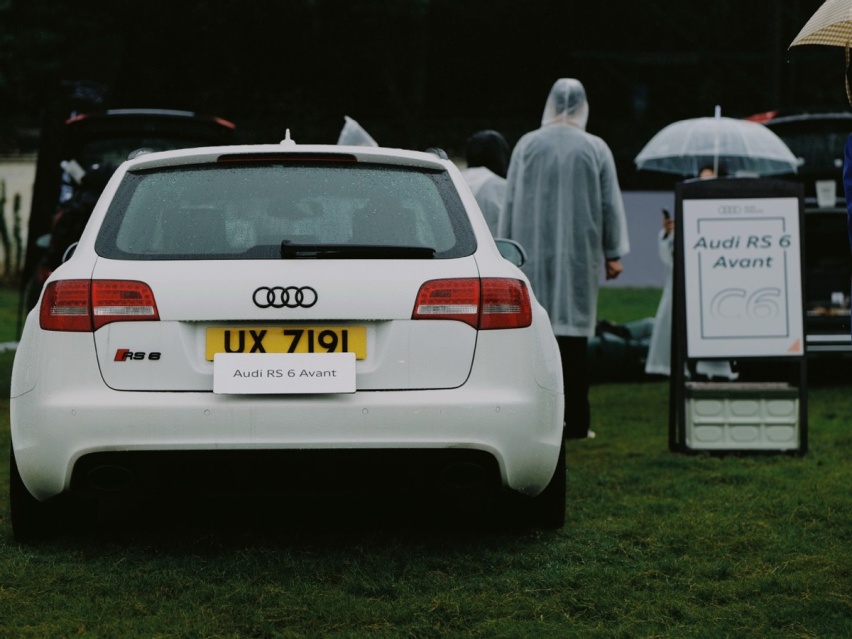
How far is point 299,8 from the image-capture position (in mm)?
22219

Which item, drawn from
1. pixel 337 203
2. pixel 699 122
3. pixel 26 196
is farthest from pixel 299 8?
pixel 337 203

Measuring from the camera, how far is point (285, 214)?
15.3ft

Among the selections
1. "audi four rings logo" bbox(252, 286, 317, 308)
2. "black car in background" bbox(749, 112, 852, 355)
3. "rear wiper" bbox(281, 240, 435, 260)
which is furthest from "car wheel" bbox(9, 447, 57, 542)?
"black car in background" bbox(749, 112, 852, 355)

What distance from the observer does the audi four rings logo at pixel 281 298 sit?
4.34 m

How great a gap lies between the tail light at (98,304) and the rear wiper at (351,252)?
0.45 meters

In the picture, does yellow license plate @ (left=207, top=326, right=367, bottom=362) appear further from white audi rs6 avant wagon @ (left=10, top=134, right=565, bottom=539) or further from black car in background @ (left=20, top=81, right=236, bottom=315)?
black car in background @ (left=20, top=81, right=236, bottom=315)

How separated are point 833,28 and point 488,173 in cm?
406

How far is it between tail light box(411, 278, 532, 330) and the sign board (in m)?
2.75

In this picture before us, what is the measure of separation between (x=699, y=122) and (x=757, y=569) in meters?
7.29

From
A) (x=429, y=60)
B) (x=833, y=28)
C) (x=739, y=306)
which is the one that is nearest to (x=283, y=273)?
(x=833, y=28)

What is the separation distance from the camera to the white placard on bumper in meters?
4.30

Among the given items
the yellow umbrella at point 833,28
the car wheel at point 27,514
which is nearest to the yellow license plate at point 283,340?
the car wheel at point 27,514

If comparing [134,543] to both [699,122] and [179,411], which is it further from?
[699,122]

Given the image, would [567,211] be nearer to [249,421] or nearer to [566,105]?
[566,105]
